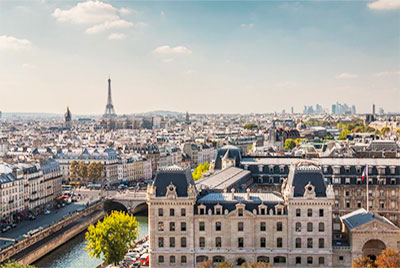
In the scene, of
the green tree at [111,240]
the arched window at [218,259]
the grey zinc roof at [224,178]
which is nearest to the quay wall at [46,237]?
the green tree at [111,240]

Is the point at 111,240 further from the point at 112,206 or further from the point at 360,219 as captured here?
the point at 112,206

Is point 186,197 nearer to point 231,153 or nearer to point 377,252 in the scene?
point 377,252

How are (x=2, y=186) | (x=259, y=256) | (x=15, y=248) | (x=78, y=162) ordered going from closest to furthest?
Result: 1. (x=259, y=256)
2. (x=15, y=248)
3. (x=2, y=186)
4. (x=78, y=162)

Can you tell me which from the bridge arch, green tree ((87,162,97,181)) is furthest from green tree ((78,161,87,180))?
the bridge arch

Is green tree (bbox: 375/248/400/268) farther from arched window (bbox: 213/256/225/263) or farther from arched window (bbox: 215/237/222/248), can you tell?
arched window (bbox: 215/237/222/248)

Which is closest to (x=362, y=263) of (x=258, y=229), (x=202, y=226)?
(x=258, y=229)

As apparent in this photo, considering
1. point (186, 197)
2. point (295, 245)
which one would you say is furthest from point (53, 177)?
point (295, 245)

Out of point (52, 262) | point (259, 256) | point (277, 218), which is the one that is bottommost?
point (52, 262)
